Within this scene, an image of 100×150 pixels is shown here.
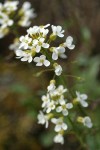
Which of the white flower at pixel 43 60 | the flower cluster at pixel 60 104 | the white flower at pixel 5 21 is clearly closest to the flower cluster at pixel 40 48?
the white flower at pixel 43 60

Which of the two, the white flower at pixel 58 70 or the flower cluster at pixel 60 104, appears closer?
the white flower at pixel 58 70

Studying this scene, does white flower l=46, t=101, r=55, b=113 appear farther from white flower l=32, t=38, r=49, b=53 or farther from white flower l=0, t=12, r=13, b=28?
white flower l=0, t=12, r=13, b=28

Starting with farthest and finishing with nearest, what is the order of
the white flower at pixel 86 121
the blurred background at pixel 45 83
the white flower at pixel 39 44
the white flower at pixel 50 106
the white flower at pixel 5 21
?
1. the blurred background at pixel 45 83
2. the white flower at pixel 5 21
3. the white flower at pixel 86 121
4. the white flower at pixel 50 106
5. the white flower at pixel 39 44

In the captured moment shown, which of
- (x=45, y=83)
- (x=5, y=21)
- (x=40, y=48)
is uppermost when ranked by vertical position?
(x=45, y=83)

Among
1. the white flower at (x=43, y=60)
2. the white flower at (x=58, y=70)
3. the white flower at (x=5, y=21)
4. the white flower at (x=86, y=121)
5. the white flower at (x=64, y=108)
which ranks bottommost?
the white flower at (x=86, y=121)

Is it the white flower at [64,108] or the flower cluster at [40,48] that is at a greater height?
the flower cluster at [40,48]

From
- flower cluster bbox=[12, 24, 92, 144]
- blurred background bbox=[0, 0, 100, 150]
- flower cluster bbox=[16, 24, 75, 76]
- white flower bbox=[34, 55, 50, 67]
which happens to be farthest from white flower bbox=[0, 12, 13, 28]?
white flower bbox=[34, 55, 50, 67]

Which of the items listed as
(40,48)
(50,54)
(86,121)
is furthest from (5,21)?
(86,121)

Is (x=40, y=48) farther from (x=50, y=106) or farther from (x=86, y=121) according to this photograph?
(x=86, y=121)

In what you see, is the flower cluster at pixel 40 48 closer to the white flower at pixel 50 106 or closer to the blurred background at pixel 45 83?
the white flower at pixel 50 106
